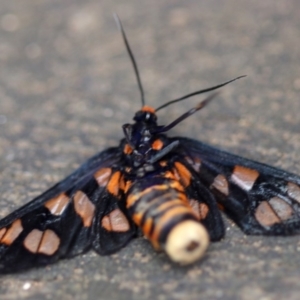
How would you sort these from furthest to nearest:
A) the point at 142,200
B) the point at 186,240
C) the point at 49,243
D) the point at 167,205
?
the point at 49,243 < the point at 142,200 < the point at 167,205 < the point at 186,240

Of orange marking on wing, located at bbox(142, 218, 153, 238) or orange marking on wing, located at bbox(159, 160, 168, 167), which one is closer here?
orange marking on wing, located at bbox(142, 218, 153, 238)

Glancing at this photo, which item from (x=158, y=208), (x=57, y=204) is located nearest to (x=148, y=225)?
(x=158, y=208)

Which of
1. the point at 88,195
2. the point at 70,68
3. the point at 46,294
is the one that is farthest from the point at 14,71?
the point at 46,294

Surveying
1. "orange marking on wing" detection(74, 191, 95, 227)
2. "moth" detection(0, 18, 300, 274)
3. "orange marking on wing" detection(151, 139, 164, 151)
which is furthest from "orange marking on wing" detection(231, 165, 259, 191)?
"orange marking on wing" detection(74, 191, 95, 227)

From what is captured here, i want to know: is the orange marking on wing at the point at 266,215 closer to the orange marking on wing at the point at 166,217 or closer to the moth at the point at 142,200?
the moth at the point at 142,200

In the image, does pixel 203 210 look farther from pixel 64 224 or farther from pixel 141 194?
pixel 64 224

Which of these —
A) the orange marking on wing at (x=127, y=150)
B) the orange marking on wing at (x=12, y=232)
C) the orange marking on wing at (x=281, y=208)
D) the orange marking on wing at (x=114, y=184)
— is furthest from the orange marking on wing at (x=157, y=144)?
the orange marking on wing at (x=12, y=232)

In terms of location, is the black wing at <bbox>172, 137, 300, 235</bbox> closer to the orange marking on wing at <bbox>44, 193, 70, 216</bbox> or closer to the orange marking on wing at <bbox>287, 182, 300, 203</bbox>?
the orange marking on wing at <bbox>287, 182, 300, 203</bbox>

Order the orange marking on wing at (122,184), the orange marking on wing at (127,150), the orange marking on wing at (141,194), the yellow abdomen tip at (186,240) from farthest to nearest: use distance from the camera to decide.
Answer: the orange marking on wing at (127,150) → the orange marking on wing at (122,184) → the orange marking on wing at (141,194) → the yellow abdomen tip at (186,240)

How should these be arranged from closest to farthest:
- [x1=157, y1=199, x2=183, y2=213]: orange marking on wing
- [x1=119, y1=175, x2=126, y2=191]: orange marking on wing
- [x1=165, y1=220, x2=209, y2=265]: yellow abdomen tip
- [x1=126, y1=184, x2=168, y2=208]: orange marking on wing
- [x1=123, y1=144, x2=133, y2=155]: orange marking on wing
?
[x1=165, y1=220, x2=209, y2=265]: yellow abdomen tip < [x1=157, y1=199, x2=183, y2=213]: orange marking on wing < [x1=126, y1=184, x2=168, y2=208]: orange marking on wing < [x1=119, y1=175, x2=126, y2=191]: orange marking on wing < [x1=123, y1=144, x2=133, y2=155]: orange marking on wing
